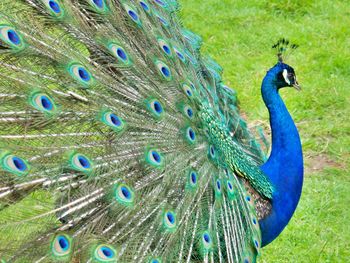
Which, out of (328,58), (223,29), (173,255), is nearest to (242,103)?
(328,58)

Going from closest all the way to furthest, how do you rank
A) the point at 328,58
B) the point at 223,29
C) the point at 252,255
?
the point at 252,255 < the point at 328,58 < the point at 223,29

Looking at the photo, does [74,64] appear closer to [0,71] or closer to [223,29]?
[0,71]

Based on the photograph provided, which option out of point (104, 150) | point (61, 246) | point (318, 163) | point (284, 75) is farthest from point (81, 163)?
point (318, 163)

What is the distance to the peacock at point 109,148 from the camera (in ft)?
6.19

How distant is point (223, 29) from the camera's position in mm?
5348

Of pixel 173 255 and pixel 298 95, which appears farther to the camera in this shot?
pixel 298 95

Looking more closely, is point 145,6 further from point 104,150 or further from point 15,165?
point 15,165

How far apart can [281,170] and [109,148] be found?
0.85 m

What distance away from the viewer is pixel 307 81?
14.7 feet

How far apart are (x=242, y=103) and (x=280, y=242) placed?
1333 mm

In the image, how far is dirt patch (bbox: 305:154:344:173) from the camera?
3.72 m

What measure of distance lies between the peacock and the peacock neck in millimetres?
173

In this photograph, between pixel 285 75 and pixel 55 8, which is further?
pixel 285 75

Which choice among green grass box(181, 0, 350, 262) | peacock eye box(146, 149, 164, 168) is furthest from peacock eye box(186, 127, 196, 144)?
green grass box(181, 0, 350, 262)
